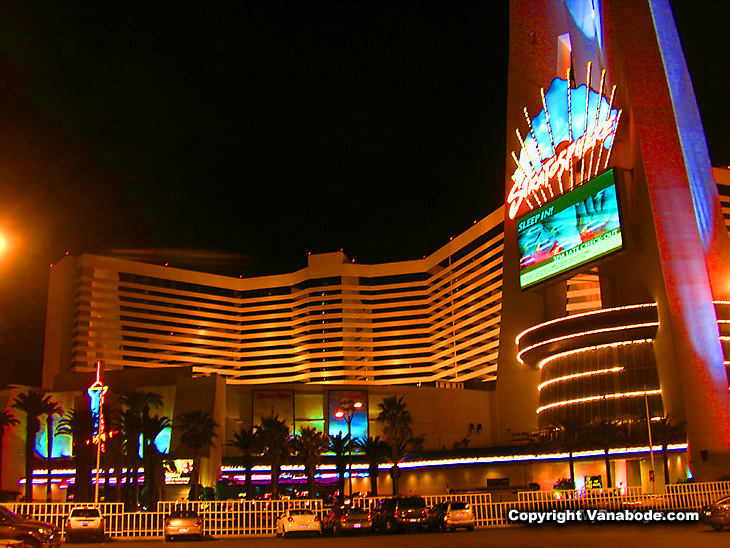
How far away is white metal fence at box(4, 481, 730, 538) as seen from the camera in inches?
1305

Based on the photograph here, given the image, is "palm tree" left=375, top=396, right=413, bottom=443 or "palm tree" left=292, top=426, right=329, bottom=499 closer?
"palm tree" left=292, top=426, right=329, bottom=499

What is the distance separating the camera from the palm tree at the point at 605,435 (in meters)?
61.5

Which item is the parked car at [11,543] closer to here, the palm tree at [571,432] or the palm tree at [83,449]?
the palm tree at [83,449]

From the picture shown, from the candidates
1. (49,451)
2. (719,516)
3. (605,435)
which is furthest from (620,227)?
(49,451)

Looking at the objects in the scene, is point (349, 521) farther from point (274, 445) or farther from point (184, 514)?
point (274, 445)

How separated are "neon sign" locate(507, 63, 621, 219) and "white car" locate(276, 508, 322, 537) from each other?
48.8m

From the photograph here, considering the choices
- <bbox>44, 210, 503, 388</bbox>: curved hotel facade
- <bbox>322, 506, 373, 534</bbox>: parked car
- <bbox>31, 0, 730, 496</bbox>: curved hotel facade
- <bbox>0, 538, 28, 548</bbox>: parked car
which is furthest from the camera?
<bbox>44, 210, 503, 388</bbox>: curved hotel facade

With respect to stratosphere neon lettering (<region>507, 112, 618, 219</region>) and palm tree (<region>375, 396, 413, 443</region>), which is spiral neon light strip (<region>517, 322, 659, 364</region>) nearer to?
stratosphere neon lettering (<region>507, 112, 618, 219</region>)

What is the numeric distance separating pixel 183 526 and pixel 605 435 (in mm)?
40388

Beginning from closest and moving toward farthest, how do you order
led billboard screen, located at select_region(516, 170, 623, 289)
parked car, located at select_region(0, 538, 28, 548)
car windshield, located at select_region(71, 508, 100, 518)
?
parked car, located at select_region(0, 538, 28, 548) < car windshield, located at select_region(71, 508, 100, 518) < led billboard screen, located at select_region(516, 170, 623, 289)

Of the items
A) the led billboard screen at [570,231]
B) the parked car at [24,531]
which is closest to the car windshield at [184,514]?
the parked car at [24,531]

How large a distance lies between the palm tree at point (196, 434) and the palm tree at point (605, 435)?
116 feet

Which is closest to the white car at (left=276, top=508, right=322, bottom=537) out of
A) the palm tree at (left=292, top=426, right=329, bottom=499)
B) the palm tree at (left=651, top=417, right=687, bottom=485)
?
the palm tree at (left=651, top=417, right=687, bottom=485)

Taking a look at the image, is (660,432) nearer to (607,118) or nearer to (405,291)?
(607,118)
